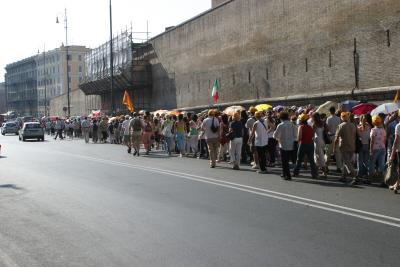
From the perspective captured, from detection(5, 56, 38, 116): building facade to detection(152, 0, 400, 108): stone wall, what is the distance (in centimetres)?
9699

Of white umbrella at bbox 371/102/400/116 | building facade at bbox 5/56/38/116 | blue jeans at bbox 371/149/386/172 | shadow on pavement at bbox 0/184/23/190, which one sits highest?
building facade at bbox 5/56/38/116

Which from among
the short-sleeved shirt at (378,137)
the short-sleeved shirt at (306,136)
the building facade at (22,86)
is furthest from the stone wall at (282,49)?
the building facade at (22,86)

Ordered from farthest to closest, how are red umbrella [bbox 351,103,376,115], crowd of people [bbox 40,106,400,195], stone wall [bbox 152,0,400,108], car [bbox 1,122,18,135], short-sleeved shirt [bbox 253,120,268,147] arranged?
car [bbox 1,122,18,135] < stone wall [bbox 152,0,400,108] < red umbrella [bbox 351,103,376,115] < short-sleeved shirt [bbox 253,120,268,147] < crowd of people [bbox 40,106,400,195]

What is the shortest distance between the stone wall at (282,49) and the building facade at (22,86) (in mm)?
96994

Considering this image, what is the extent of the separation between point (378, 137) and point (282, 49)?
18.4 m

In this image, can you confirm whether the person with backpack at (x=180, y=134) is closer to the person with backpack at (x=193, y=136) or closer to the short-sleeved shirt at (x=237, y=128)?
the person with backpack at (x=193, y=136)

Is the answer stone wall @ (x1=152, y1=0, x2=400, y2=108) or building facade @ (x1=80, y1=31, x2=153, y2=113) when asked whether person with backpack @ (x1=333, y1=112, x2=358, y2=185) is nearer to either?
stone wall @ (x1=152, y1=0, x2=400, y2=108)

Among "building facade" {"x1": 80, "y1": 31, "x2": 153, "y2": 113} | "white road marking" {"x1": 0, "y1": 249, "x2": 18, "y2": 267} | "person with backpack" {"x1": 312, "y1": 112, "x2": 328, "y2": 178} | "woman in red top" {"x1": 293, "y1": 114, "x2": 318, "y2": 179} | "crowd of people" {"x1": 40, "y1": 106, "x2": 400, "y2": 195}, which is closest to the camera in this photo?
"white road marking" {"x1": 0, "y1": 249, "x2": 18, "y2": 267}

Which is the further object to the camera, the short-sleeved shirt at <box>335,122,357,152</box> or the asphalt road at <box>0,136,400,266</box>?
the short-sleeved shirt at <box>335,122,357,152</box>

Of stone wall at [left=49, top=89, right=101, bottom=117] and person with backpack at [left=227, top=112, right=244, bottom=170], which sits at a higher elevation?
stone wall at [left=49, top=89, right=101, bottom=117]

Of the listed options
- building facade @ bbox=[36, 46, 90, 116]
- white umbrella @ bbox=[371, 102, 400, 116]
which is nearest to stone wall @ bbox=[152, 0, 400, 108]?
→ white umbrella @ bbox=[371, 102, 400, 116]

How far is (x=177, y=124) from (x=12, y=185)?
9742 mm

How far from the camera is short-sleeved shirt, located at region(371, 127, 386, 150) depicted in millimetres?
12672

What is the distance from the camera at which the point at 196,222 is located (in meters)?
8.60
